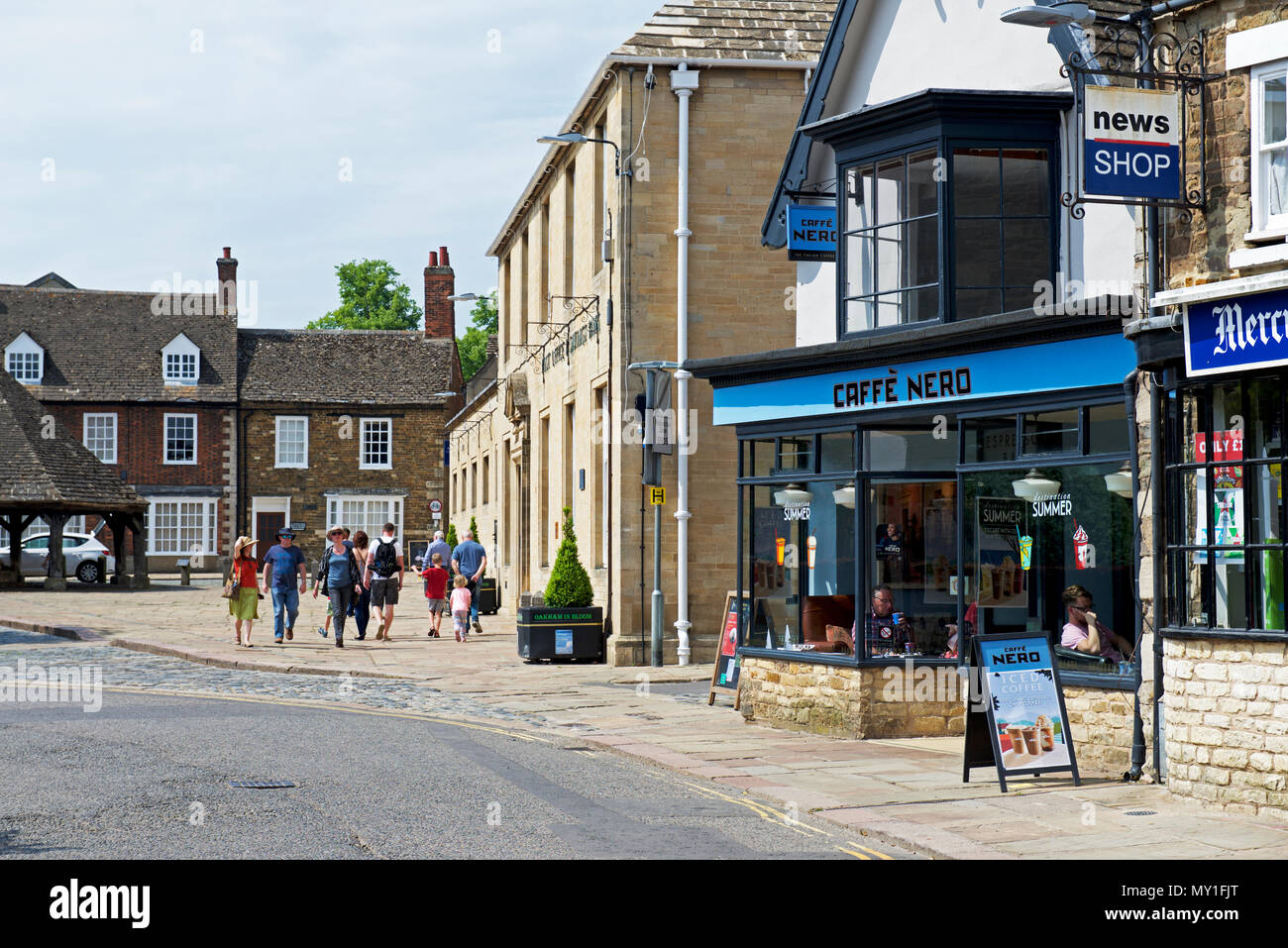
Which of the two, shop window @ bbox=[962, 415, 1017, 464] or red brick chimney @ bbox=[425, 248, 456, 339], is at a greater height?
red brick chimney @ bbox=[425, 248, 456, 339]

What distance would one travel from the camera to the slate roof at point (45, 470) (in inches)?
1523

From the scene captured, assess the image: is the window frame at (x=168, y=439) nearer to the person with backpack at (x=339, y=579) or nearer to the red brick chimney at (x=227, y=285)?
the red brick chimney at (x=227, y=285)

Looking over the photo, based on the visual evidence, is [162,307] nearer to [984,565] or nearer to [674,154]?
[674,154]

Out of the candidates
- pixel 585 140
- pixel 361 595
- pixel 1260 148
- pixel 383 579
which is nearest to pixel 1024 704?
pixel 1260 148

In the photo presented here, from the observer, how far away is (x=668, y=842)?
781cm

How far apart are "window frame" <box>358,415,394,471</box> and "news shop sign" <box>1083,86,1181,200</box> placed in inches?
1987

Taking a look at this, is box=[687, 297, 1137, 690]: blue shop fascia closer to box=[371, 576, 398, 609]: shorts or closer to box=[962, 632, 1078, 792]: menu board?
box=[962, 632, 1078, 792]: menu board

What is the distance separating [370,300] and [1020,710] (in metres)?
65.9

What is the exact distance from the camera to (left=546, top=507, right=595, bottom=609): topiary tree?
19906mm

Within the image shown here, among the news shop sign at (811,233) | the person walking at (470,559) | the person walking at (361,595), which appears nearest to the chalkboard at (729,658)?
the news shop sign at (811,233)

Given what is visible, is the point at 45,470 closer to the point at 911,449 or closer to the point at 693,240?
the point at 693,240

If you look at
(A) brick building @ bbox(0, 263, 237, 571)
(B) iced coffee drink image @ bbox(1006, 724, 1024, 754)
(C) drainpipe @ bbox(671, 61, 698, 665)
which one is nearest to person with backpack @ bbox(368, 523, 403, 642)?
(C) drainpipe @ bbox(671, 61, 698, 665)

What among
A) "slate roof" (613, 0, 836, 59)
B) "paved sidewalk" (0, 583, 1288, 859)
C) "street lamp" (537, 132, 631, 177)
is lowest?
"paved sidewalk" (0, 583, 1288, 859)
